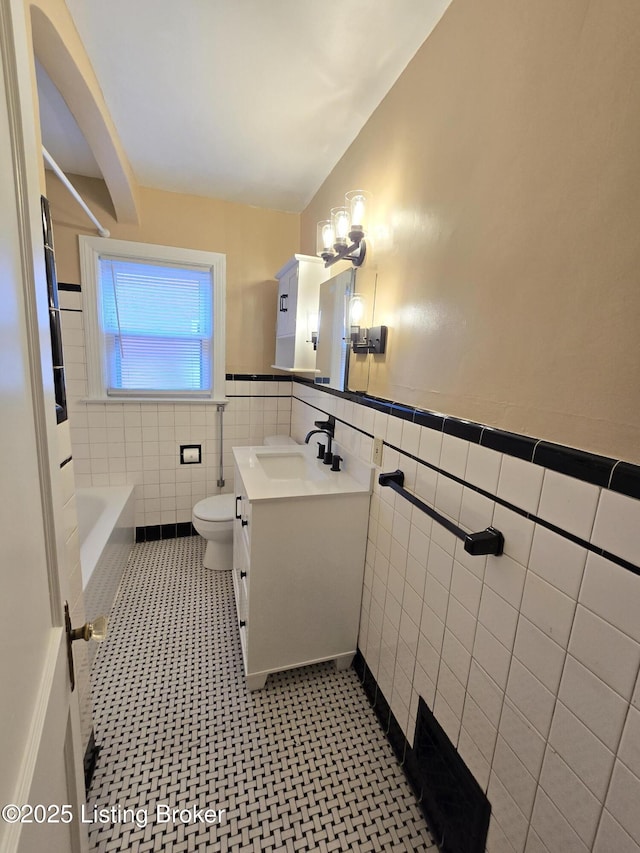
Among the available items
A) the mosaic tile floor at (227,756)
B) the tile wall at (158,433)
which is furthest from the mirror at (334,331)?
the mosaic tile floor at (227,756)

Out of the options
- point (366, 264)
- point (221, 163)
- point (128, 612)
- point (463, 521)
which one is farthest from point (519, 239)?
point (128, 612)

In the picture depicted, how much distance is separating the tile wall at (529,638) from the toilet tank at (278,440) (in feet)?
4.82

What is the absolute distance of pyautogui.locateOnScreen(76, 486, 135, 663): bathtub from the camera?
166 centimetres

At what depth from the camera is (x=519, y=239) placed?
0.84m

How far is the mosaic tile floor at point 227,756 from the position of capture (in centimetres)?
109

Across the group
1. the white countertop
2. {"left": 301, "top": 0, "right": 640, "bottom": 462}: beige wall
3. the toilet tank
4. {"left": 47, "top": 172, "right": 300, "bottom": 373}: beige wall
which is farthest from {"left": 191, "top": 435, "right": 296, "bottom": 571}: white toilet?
{"left": 301, "top": 0, "right": 640, "bottom": 462}: beige wall

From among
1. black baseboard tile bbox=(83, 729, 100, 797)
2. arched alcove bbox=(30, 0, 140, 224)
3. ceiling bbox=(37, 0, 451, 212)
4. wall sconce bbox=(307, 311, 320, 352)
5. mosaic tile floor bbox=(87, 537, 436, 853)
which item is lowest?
mosaic tile floor bbox=(87, 537, 436, 853)

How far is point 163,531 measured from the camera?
2701 mm

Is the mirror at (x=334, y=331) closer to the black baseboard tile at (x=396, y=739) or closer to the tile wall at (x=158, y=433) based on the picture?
the tile wall at (x=158, y=433)

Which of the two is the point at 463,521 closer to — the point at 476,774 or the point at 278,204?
the point at 476,774

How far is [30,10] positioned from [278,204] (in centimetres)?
168

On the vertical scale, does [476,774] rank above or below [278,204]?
below

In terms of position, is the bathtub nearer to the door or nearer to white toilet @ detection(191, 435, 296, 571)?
white toilet @ detection(191, 435, 296, 571)

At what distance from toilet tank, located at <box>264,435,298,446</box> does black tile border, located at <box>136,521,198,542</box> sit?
0.87 m
